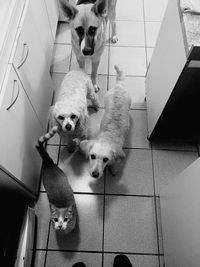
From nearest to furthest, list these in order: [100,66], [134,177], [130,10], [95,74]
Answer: [134,177], [95,74], [100,66], [130,10]

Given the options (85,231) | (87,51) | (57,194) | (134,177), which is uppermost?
(87,51)

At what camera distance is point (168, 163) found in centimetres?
178

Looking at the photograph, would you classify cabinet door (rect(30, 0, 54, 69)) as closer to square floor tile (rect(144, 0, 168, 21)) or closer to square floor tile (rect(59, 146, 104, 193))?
square floor tile (rect(59, 146, 104, 193))

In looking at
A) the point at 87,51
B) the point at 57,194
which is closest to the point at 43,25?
the point at 87,51

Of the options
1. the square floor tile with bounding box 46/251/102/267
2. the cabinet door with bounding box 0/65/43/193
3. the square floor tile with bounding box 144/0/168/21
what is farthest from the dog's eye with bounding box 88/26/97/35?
the square floor tile with bounding box 46/251/102/267

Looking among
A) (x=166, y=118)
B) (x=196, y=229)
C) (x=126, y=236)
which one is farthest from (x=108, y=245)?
(x=166, y=118)

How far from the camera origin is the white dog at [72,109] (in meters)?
1.41

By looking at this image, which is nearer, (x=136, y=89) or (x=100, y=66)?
(x=136, y=89)

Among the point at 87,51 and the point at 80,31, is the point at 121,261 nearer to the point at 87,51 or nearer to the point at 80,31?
the point at 87,51

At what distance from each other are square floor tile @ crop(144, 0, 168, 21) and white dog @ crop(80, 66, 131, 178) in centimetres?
122

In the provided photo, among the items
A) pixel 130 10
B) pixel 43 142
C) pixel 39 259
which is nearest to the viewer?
pixel 43 142

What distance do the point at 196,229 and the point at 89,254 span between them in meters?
0.83

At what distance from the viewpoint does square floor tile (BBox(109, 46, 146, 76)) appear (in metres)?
2.20

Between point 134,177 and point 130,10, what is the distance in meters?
1.90
